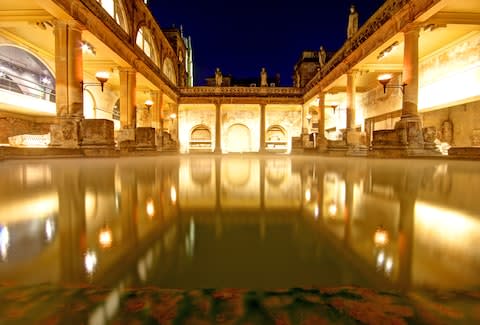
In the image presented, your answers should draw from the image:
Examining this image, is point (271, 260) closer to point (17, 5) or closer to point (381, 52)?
point (17, 5)

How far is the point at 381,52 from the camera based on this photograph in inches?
467

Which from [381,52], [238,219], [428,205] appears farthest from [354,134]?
[238,219]

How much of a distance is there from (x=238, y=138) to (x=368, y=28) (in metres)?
16.8

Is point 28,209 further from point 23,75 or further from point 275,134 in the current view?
point 275,134

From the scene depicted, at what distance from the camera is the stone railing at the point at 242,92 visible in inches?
Answer: 901

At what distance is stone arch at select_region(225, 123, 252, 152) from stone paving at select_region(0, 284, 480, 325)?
26.3 meters

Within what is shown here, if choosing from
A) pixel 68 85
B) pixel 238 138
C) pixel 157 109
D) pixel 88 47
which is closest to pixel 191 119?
pixel 238 138

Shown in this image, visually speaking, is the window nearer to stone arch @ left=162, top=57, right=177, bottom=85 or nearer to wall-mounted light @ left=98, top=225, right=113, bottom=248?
stone arch @ left=162, top=57, right=177, bottom=85

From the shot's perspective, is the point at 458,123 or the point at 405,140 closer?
the point at 405,140

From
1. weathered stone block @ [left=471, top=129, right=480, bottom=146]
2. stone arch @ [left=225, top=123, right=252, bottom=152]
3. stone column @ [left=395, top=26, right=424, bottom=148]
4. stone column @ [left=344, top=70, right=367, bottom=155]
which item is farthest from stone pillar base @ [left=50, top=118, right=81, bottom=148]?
stone arch @ [left=225, top=123, right=252, bottom=152]

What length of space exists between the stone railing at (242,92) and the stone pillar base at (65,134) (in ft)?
49.8

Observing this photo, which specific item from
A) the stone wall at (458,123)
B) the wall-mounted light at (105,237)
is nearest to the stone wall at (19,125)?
the wall-mounted light at (105,237)

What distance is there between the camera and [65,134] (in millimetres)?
8516

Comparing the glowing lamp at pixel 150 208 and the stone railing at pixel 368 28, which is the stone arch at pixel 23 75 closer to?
the stone railing at pixel 368 28
